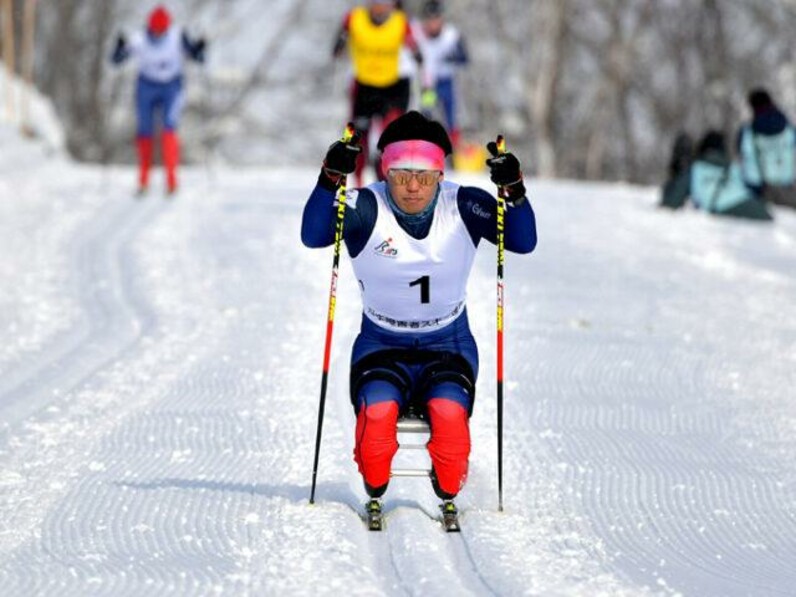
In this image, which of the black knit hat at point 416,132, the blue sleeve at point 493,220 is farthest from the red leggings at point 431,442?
the black knit hat at point 416,132

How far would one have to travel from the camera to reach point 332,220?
213 inches

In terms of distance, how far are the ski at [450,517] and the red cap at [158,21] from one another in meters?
9.16

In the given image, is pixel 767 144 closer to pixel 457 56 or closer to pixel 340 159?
pixel 457 56

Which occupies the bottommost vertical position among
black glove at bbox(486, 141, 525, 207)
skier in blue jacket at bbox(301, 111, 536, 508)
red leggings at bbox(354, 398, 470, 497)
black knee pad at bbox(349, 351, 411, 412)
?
red leggings at bbox(354, 398, 470, 497)

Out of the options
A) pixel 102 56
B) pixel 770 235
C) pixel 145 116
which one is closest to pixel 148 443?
pixel 145 116

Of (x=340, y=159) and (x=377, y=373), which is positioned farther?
(x=377, y=373)

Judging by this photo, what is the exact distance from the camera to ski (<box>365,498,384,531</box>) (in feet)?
16.9

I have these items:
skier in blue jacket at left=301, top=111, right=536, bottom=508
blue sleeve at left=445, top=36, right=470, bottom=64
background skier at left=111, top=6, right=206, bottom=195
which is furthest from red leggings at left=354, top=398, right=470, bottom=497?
blue sleeve at left=445, top=36, right=470, bottom=64

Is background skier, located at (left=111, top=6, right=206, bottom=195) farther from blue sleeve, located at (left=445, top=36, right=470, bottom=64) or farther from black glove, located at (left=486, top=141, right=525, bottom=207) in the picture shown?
black glove, located at (left=486, top=141, right=525, bottom=207)

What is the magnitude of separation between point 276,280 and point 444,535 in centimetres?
549

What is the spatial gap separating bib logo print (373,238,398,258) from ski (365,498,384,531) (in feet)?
2.86

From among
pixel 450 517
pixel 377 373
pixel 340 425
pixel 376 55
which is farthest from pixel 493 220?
pixel 376 55

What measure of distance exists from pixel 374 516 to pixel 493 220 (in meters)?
1.16

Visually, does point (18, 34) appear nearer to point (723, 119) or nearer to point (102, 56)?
point (102, 56)
